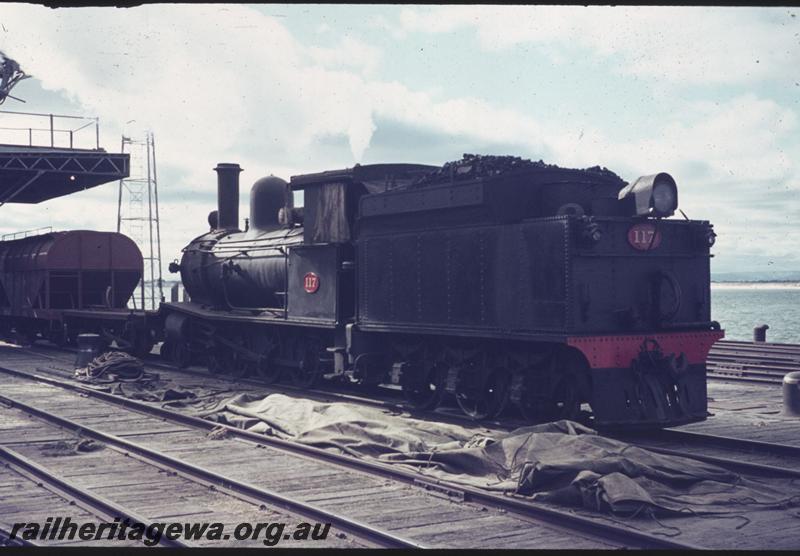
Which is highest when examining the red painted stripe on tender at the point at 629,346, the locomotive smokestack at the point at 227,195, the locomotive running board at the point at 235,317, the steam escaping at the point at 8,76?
the steam escaping at the point at 8,76

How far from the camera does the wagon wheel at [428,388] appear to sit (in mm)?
12617

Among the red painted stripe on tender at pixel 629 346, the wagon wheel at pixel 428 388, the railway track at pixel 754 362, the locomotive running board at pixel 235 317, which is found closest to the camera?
the red painted stripe on tender at pixel 629 346

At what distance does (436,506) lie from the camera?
754 centimetres

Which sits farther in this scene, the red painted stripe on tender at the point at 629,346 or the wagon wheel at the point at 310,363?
the wagon wheel at the point at 310,363

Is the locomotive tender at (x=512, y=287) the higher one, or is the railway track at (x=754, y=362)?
the locomotive tender at (x=512, y=287)

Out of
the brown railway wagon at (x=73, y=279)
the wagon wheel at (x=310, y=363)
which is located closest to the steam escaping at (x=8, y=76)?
the brown railway wagon at (x=73, y=279)

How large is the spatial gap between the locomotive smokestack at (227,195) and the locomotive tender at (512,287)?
16.8ft

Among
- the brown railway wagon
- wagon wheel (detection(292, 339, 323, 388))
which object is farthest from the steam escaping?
wagon wheel (detection(292, 339, 323, 388))

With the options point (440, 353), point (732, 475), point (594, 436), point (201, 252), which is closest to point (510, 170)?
point (440, 353)

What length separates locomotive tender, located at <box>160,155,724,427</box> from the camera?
10.6m

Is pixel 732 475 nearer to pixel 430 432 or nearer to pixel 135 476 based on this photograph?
pixel 430 432

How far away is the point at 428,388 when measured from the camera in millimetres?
13031

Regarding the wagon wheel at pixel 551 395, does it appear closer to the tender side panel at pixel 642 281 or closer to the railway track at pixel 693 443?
the railway track at pixel 693 443

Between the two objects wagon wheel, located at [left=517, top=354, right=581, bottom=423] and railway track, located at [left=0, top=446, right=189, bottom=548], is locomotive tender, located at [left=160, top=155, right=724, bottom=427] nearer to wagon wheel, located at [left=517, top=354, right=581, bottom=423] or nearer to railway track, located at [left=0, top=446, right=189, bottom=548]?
wagon wheel, located at [left=517, top=354, right=581, bottom=423]
